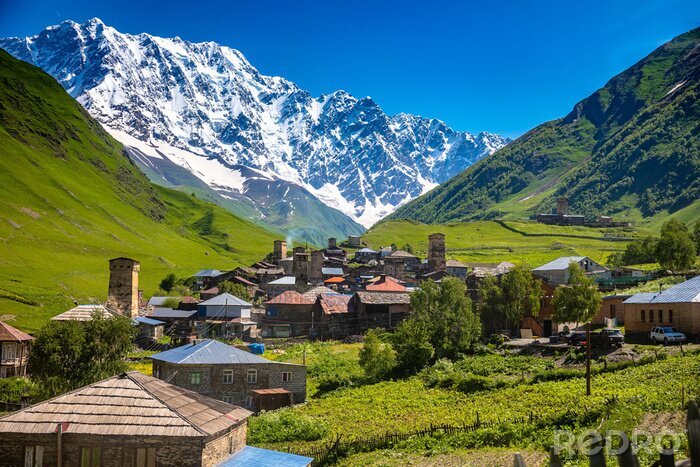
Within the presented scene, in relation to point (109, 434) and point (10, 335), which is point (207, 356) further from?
point (10, 335)

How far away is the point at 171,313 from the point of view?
321ft

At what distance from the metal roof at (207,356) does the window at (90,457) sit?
72.5 ft

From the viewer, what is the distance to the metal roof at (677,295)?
4988 centimetres

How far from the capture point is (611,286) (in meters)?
82.6

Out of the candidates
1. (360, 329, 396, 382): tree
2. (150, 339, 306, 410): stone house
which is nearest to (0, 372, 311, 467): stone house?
(150, 339, 306, 410): stone house

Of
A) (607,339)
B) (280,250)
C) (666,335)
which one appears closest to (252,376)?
(607,339)

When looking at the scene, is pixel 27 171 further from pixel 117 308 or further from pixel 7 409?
pixel 7 409

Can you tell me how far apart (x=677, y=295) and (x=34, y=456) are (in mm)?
47860

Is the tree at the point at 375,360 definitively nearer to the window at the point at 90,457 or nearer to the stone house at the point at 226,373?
the stone house at the point at 226,373

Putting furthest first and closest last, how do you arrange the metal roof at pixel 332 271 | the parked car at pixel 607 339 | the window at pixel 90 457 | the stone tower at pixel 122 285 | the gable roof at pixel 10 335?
1. the metal roof at pixel 332 271
2. the stone tower at pixel 122 285
3. the gable roof at pixel 10 335
4. the parked car at pixel 607 339
5. the window at pixel 90 457

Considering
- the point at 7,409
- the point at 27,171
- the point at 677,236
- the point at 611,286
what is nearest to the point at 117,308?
the point at 7,409

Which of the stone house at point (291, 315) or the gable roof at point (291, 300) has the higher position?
the gable roof at point (291, 300)

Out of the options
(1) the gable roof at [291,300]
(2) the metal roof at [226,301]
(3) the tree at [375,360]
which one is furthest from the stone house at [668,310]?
(2) the metal roof at [226,301]

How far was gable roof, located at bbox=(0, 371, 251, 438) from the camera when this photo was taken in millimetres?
25672
